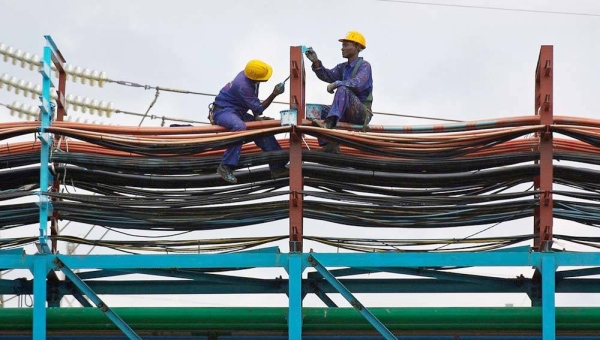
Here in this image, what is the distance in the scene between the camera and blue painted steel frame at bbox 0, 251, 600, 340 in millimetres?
19375

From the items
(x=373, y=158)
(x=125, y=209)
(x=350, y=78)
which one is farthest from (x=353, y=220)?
(x=125, y=209)

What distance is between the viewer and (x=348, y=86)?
20.4m

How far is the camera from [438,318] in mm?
19906

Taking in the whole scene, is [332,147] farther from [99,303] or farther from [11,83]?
[11,83]

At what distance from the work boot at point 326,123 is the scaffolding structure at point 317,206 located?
26cm

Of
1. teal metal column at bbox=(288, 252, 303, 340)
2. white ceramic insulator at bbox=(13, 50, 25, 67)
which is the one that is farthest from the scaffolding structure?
white ceramic insulator at bbox=(13, 50, 25, 67)

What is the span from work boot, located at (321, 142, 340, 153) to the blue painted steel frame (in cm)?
176

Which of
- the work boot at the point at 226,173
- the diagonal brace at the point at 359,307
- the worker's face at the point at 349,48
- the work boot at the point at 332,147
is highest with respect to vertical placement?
the worker's face at the point at 349,48

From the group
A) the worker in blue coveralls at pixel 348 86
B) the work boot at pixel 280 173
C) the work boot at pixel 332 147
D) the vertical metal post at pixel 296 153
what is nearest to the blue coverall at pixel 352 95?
the worker in blue coveralls at pixel 348 86

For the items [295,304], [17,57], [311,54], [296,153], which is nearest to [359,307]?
[295,304]

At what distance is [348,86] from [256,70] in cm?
151

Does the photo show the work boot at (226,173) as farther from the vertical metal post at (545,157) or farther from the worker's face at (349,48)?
the vertical metal post at (545,157)

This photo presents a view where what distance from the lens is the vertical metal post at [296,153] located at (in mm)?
19781

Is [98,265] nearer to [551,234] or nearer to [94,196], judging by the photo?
[94,196]
